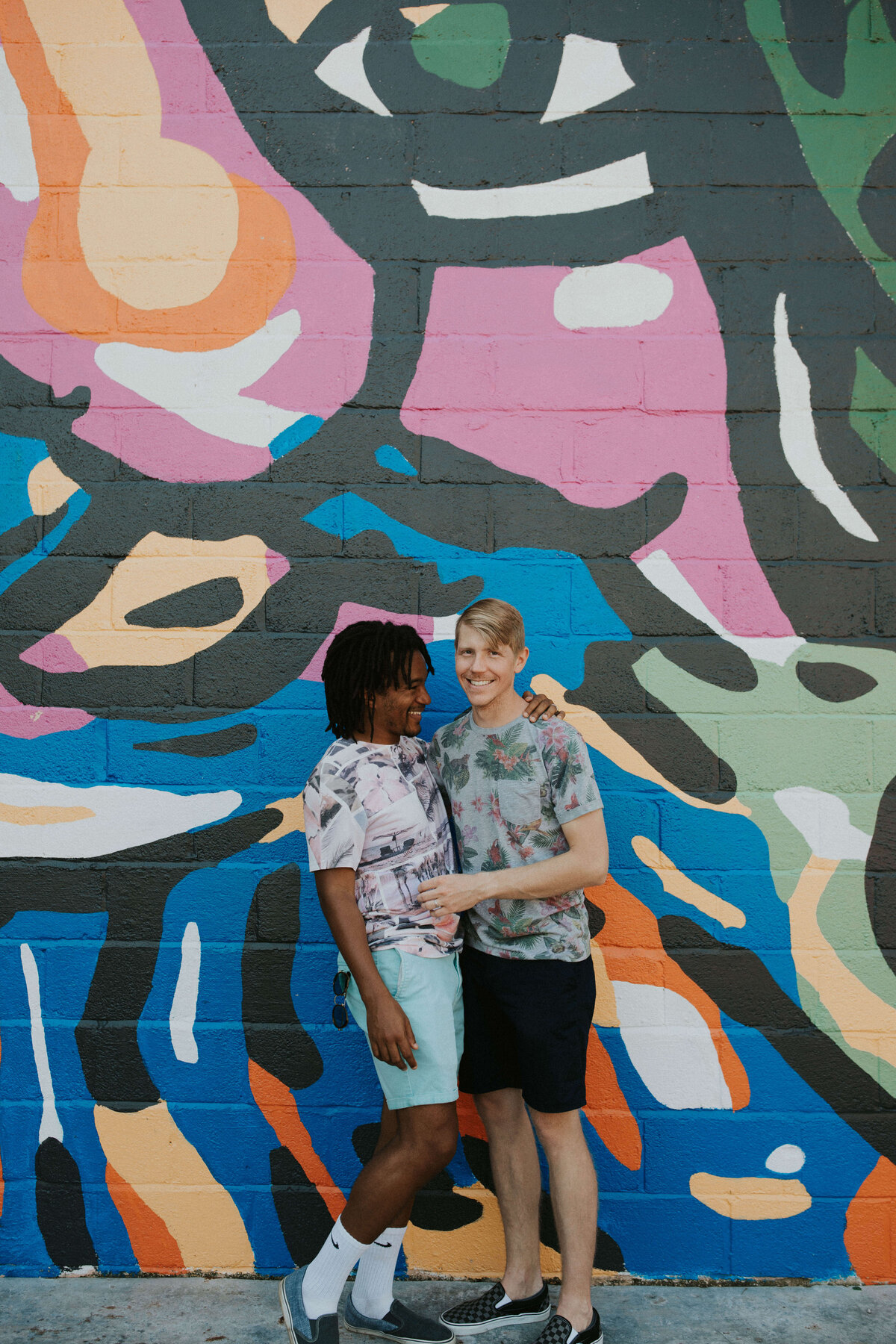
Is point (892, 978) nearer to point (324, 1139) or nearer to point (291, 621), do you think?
point (324, 1139)

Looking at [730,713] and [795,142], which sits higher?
[795,142]

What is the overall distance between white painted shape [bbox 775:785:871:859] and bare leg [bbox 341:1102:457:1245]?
1.21 m

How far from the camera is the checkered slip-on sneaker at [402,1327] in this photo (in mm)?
2125

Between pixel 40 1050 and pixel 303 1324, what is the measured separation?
1031mm

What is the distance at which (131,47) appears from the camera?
2.56 meters

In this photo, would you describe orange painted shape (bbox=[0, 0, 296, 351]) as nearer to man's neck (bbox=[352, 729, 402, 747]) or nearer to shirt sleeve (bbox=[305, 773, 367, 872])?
man's neck (bbox=[352, 729, 402, 747])

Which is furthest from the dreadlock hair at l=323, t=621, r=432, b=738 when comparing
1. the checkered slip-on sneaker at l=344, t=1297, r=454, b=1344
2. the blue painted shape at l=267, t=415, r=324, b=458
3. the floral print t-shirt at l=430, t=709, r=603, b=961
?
the checkered slip-on sneaker at l=344, t=1297, r=454, b=1344

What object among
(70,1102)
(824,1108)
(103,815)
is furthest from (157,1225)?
(824,1108)

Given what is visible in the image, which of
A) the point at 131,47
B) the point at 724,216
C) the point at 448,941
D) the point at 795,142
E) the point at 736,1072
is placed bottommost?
the point at 736,1072

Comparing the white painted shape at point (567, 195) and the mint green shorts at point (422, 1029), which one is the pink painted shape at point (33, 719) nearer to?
the mint green shorts at point (422, 1029)

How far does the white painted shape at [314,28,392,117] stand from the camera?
2.55m

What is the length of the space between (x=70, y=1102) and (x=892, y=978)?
2.32 metres

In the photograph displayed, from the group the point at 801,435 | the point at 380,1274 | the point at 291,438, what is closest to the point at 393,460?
the point at 291,438

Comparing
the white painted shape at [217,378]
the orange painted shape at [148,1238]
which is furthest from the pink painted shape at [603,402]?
the orange painted shape at [148,1238]
